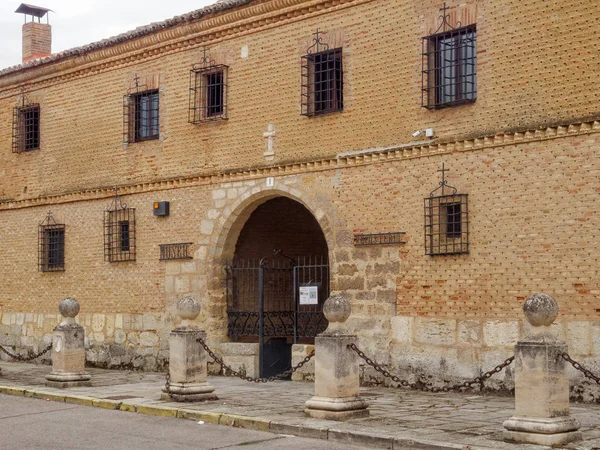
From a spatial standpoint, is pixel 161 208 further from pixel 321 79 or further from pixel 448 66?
pixel 448 66

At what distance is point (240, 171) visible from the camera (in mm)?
16984

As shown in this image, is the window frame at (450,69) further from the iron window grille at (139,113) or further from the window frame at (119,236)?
the window frame at (119,236)

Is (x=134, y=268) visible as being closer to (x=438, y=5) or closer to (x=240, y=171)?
(x=240, y=171)

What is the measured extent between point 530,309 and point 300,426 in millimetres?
2875

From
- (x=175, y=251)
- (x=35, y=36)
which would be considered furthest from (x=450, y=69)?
(x=35, y=36)

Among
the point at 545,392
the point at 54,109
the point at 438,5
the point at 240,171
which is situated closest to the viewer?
the point at 545,392

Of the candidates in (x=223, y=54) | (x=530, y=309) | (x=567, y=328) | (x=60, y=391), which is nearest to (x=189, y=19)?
(x=223, y=54)

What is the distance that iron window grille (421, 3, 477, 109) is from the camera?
14.2 meters

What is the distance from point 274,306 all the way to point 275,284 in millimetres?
436

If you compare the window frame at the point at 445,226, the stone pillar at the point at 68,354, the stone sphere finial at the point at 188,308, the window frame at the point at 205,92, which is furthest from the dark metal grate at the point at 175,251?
the window frame at the point at 445,226

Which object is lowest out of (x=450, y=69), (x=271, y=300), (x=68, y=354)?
(x=68, y=354)

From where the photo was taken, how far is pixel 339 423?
10.7 m

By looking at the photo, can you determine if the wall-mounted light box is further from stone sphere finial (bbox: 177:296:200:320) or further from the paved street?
the paved street

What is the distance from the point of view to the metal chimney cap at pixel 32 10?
24906 mm
